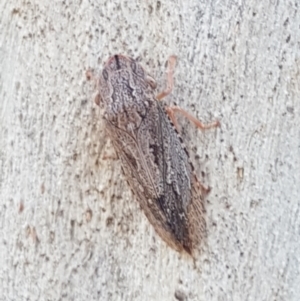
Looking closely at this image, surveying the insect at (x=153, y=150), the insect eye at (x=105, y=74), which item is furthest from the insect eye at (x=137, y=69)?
the insect eye at (x=105, y=74)

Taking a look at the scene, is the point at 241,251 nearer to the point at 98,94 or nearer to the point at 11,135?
the point at 98,94

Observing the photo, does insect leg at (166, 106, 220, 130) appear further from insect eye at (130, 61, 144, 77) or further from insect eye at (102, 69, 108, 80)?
insect eye at (102, 69, 108, 80)

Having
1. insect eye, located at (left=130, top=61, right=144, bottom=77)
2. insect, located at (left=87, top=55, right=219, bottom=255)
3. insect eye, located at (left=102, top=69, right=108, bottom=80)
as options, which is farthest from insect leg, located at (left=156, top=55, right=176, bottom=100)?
insect eye, located at (left=102, top=69, right=108, bottom=80)

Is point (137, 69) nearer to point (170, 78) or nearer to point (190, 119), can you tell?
point (170, 78)

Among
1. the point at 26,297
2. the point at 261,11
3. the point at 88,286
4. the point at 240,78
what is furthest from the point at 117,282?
the point at 261,11

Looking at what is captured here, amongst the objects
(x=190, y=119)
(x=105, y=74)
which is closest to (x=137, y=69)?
(x=105, y=74)

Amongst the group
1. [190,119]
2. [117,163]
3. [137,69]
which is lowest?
[117,163]

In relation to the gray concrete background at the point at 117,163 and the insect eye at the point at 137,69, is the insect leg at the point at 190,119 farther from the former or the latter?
the insect eye at the point at 137,69
